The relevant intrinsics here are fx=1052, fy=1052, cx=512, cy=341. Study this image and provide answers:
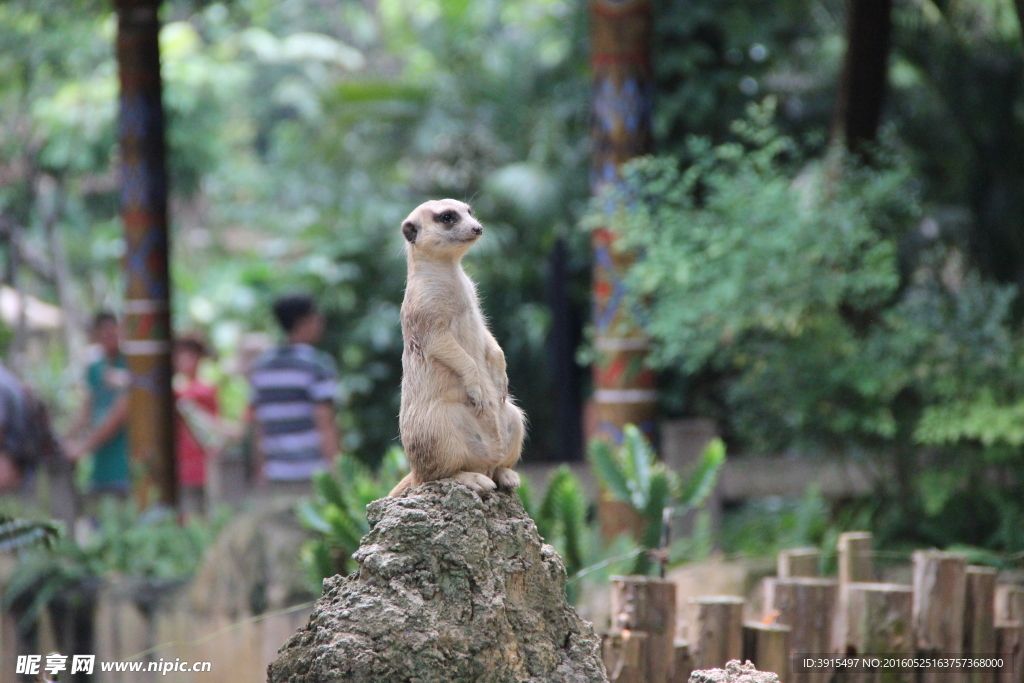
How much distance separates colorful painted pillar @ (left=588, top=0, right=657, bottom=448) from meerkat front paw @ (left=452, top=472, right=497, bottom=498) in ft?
Answer: 9.65

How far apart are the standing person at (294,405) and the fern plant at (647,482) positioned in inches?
95.0

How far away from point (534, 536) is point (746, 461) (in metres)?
3.48

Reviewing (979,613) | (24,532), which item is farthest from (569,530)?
(24,532)

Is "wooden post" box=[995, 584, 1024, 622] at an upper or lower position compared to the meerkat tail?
lower

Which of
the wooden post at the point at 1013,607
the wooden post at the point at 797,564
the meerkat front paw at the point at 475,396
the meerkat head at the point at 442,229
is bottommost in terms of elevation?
the wooden post at the point at 1013,607

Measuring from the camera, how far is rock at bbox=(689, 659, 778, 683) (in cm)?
266

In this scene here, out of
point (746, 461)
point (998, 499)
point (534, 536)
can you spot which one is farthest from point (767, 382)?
point (534, 536)

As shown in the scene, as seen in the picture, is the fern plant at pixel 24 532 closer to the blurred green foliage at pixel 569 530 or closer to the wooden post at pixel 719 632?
the blurred green foliage at pixel 569 530

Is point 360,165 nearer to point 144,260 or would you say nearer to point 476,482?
point 144,260

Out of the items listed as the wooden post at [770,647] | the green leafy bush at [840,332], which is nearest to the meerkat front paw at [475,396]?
the wooden post at [770,647]

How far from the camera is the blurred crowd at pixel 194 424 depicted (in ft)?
20.2

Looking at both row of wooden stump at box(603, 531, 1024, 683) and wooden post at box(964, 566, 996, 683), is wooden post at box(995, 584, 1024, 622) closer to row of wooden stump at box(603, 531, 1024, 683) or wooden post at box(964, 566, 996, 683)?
row of wooden stump at box(603, 531, 1024, 683)

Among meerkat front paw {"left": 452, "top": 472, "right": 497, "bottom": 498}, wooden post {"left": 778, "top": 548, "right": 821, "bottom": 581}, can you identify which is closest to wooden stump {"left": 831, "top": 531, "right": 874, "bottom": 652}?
wooden post {"left": 778, "top": 548, "right": 821, "bottom": 581}

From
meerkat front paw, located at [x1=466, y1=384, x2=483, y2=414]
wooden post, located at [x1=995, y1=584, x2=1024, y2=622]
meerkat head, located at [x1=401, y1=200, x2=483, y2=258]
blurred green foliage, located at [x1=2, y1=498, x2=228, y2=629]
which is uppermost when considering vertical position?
meerkat head, located at [x1=401, y1=200, x2=483, y2=258]
